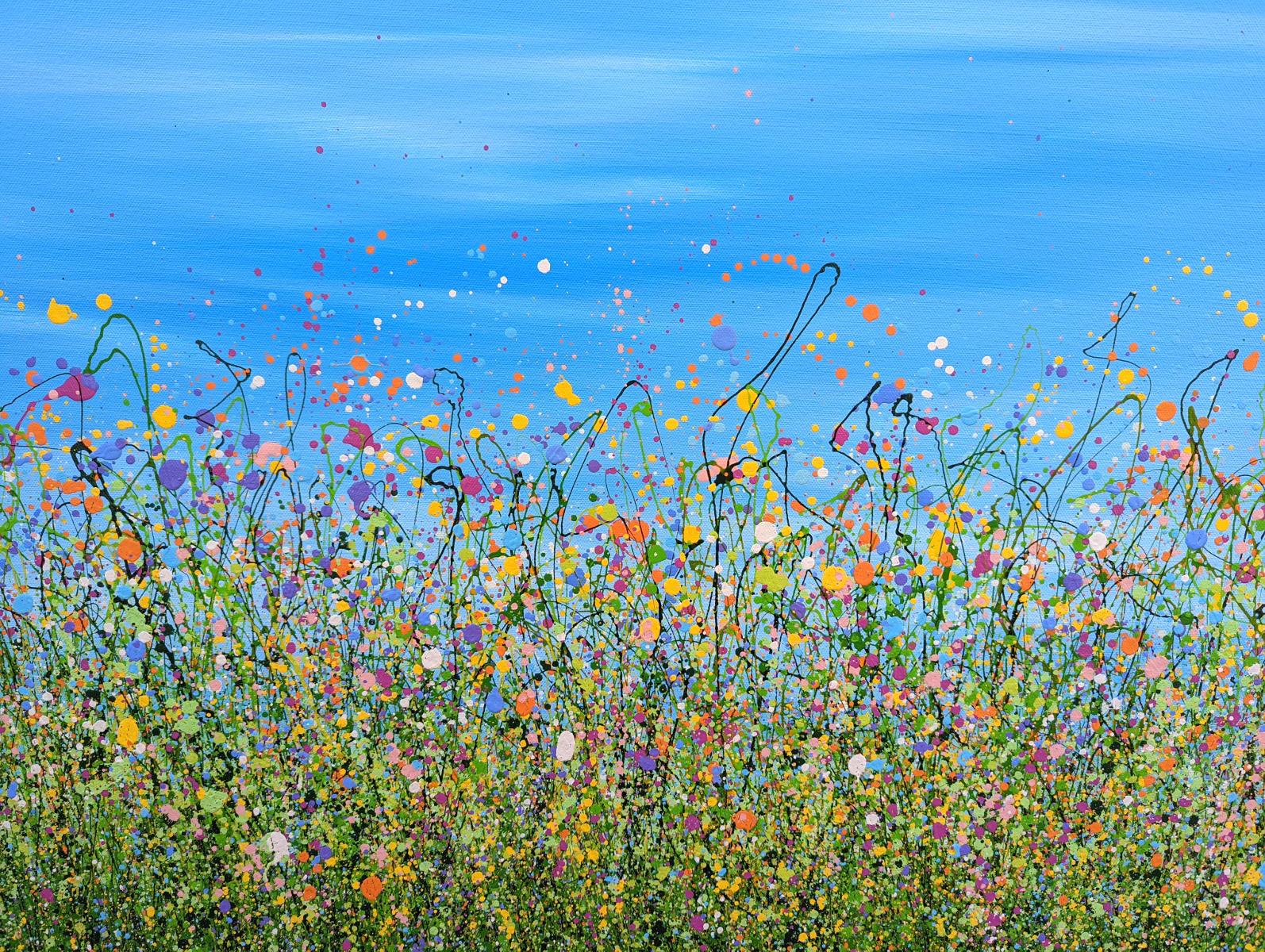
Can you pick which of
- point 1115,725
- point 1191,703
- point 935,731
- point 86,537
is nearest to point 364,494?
point 86,537

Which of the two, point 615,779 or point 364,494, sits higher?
point 364,494

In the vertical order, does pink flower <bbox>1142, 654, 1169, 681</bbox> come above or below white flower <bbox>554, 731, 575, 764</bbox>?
above

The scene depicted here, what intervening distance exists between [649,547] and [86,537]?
5.55ft

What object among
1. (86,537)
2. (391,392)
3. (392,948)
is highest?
(391,392)

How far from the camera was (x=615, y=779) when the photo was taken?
355 centimetres

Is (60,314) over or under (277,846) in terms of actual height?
over

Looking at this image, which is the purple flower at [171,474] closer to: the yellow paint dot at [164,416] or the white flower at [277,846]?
the yellow paint dot at [164,416]

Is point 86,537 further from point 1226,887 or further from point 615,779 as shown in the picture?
point 1226,887

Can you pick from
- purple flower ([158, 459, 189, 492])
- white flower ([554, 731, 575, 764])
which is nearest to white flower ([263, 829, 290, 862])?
white flower ([554, 731, 575, 764])

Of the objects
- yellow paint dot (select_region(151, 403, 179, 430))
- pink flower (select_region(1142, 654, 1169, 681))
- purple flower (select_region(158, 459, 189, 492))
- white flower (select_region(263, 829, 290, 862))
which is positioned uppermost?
yellow paint dot (select_region(151, 403, 179, 430))

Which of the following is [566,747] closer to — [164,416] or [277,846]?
[277,846]

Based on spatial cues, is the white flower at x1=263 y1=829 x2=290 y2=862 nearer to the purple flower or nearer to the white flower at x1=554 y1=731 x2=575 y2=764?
the white flower at x1=554 y1=731 x2=575 y2=764

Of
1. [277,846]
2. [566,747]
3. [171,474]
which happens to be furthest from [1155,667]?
[171,474]

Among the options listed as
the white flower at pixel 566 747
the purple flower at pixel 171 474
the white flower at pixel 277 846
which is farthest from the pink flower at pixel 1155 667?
the purple flower at pixel 171 474
